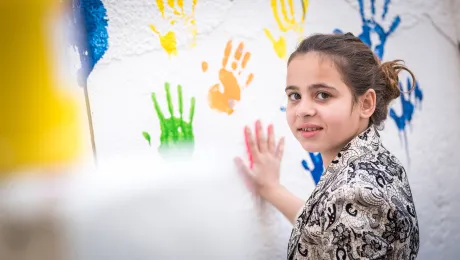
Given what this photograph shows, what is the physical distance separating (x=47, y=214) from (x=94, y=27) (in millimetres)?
476

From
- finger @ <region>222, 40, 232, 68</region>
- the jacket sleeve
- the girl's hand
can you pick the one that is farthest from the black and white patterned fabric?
finger @ <region>222, 40, 232, 68</region>

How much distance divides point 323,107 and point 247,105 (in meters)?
0.43

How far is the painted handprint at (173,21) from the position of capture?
5.19 ft

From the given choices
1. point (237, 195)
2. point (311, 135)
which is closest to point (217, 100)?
point (237, 195)

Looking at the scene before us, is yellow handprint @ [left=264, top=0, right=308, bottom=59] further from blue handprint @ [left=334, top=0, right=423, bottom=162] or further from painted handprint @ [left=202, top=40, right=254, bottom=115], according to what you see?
blue handprint @ [left=334, top=0, right=423, bottom=162]

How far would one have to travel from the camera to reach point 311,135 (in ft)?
Result: 4.44

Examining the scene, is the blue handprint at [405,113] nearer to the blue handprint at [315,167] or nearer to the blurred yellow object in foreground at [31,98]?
the blue handprint at [315,167]

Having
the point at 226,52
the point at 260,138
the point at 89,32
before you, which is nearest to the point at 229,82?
the point at 226,52

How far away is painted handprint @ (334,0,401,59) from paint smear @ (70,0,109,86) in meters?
0.92

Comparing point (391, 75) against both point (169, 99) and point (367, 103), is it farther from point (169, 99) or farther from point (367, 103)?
point (169, 99)

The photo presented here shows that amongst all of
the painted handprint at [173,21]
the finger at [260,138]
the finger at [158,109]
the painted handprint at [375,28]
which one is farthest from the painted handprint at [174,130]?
the painted handprint at [375,28]

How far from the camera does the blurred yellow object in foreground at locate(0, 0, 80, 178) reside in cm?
131

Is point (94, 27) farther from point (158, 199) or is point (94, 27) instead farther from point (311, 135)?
point (311, 135)

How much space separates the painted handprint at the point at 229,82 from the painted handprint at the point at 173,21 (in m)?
0.10
